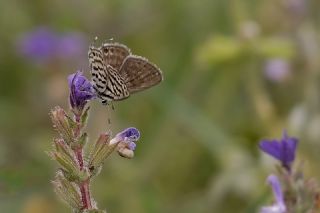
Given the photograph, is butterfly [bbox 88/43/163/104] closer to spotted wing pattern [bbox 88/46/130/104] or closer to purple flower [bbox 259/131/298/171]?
spotted wing pattern [bbox 88/46/130/104]

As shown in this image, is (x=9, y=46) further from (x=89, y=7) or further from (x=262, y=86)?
(x=262, y=86)

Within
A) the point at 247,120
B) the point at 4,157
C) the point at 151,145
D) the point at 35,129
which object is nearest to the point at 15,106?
the point at 35,129

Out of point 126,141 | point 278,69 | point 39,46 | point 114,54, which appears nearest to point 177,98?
point 278,69

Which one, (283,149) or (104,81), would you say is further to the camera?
(283,149)

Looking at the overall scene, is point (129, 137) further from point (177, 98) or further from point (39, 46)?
point (39, 46)

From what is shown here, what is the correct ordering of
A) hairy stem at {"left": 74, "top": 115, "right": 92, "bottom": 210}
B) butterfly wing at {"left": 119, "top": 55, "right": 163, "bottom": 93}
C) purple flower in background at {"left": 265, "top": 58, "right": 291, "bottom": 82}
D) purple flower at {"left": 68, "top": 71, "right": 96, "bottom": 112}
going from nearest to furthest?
hairy stem at {"left": 74, "top": 115, "right": 92, "bottom": 210}
purple flower at {"left": 68, "top": 71, "right": 96, "bottom": 112}
butterfly wing at {"left": 119, "top": 55, "right": 163, "bottom": 93}
purple flower in background at {"left": 265, "top": 58, "right": 291, "bottom": 82}

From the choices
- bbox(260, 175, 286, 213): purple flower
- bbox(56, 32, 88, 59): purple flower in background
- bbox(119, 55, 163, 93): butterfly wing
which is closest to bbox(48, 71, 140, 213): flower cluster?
bbox(119, 55, 163, 93): butterfly wing
